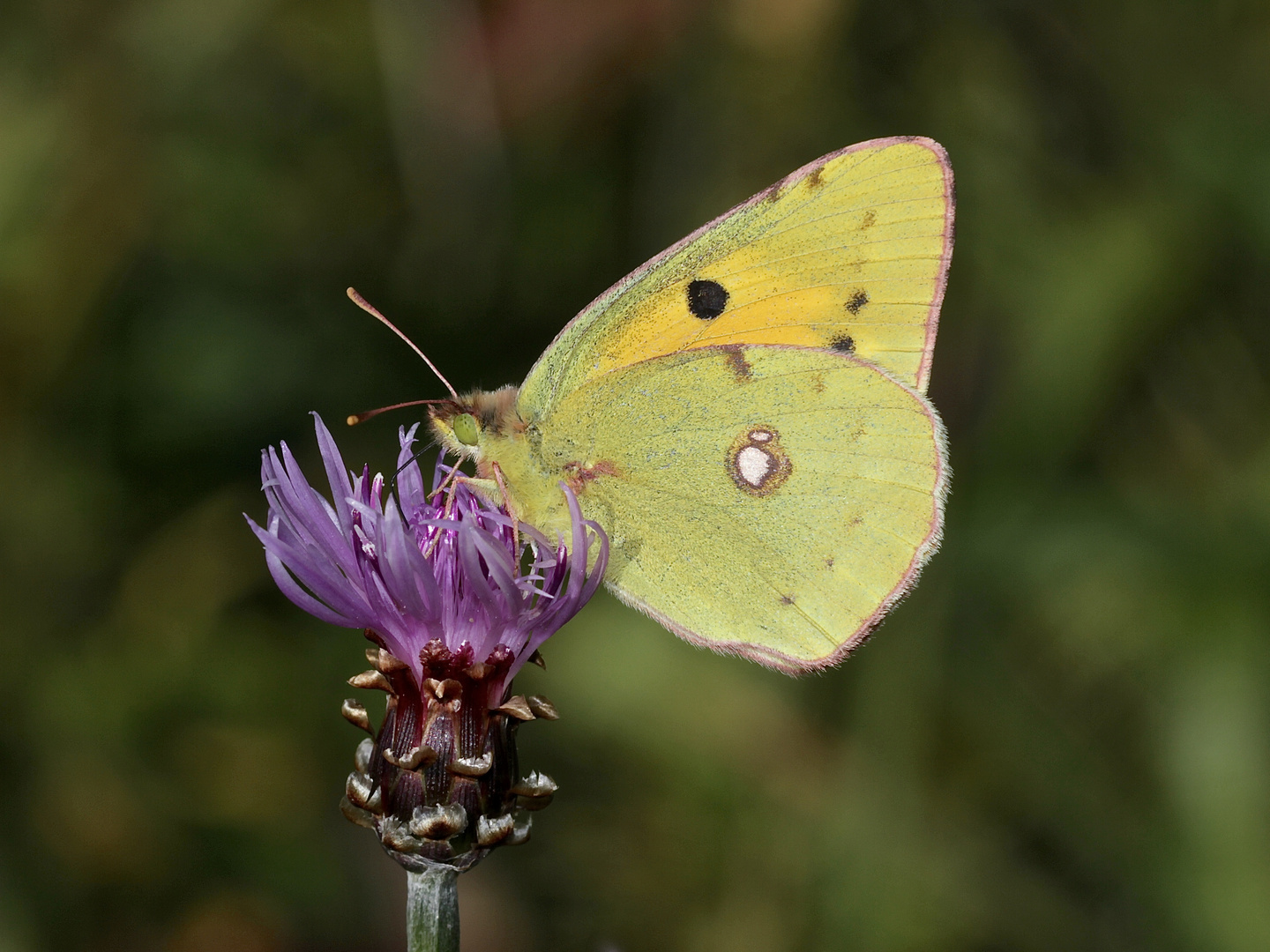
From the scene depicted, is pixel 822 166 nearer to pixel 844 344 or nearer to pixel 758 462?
pixel 844 344

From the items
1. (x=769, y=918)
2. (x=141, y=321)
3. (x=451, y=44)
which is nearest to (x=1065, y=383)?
(x=769, y=918)

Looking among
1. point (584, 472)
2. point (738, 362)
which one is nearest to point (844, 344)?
point (738, 362)

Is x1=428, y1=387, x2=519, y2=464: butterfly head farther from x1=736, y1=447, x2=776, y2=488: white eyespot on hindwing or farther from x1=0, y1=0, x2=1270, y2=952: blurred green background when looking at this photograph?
x1=0, y1=0, x2=1270, y2=952: blurred green background

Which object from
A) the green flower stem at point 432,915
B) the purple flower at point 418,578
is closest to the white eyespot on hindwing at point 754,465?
the purple flower at point 418,578

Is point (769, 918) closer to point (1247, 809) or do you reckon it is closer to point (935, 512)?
point (1247, 809)

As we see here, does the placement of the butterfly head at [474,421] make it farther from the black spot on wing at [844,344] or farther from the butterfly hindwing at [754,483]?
the black spot on wing at [844,344]
